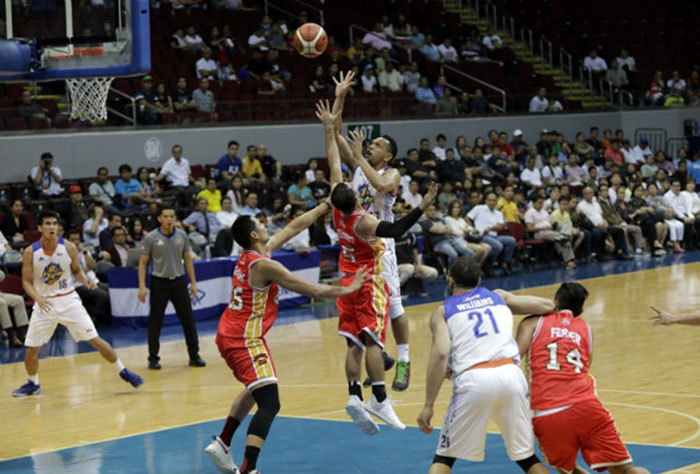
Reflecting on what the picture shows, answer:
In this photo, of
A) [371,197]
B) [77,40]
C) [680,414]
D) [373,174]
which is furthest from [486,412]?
[77,40]

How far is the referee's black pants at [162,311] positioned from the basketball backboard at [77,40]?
3472 millimetres

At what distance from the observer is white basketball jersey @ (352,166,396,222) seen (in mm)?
9125

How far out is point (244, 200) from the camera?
1933 centimetres

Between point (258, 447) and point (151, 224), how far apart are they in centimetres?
1111

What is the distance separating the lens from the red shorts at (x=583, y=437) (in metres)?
6.44

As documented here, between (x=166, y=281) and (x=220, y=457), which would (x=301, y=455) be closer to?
(x=220, y=457)

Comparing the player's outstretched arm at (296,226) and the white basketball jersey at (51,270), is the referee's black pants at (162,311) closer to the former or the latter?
the white basketball jersey at (51,270)

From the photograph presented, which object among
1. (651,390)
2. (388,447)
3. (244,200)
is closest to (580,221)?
(244,200)

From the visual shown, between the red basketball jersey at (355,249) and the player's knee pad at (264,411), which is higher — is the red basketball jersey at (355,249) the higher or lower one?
the higher one

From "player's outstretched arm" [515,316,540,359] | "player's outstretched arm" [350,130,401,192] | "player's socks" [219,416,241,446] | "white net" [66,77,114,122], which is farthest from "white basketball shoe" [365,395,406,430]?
"white net" [66,77,114,122]

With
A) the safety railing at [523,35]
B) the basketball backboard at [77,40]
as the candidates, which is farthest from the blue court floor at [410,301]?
the safety railing at [523,35]

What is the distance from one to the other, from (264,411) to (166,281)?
586 cm

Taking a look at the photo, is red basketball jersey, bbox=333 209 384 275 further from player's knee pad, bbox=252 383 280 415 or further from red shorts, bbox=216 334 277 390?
player's knee pad, bbox=252 383 280 415

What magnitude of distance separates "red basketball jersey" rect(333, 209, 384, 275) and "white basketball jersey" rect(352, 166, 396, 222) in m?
0.36
